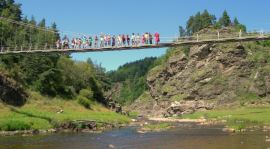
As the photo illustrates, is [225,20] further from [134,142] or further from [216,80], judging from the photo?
[134,142]

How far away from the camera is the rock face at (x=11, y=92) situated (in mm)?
67312

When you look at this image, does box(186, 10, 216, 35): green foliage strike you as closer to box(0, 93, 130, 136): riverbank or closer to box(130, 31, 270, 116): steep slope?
box(130, 31, 270, 116): steep slope

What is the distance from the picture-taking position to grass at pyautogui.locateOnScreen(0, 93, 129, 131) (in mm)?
56406

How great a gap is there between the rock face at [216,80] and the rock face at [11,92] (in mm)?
44647

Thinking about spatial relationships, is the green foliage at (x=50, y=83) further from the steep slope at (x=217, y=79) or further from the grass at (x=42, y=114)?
the steep slope at (x=217, y=79)

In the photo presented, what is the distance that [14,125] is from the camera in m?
54.9

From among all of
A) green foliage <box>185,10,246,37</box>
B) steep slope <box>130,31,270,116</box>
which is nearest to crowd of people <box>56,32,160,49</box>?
steep slope <box>130,31,270,116</box>

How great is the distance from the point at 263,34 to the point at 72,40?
72.2 ft

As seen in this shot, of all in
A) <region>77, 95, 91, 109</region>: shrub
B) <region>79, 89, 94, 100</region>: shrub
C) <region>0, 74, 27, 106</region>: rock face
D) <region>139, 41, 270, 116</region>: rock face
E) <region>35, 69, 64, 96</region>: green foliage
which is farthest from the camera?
<region>139, 41, 270, 116</region>: rock face

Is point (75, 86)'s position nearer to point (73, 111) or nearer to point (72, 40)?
point (73, 111)

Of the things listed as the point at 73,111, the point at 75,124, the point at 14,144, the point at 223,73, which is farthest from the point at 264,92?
the point at 14,144

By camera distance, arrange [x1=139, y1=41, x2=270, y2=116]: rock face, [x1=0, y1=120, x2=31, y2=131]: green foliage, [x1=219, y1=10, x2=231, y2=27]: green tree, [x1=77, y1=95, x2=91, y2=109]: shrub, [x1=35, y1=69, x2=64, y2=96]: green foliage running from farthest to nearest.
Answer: [x1=219, y1=10, x2=231, y2=27]: green tree
[x1=139, y1=41, x2=270, y2=116]: rock face
[x1=77, y1=95, x2=91, y2=109]: shrub
[x1=35, y1=69, x2=64, y2=96]: green foliage
[x1=0, y1=120, x2=31, y2=131]: green foliage

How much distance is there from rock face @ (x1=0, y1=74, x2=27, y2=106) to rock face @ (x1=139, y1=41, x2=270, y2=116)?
44647 mm

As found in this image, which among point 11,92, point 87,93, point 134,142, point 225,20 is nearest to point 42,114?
point 11,92
